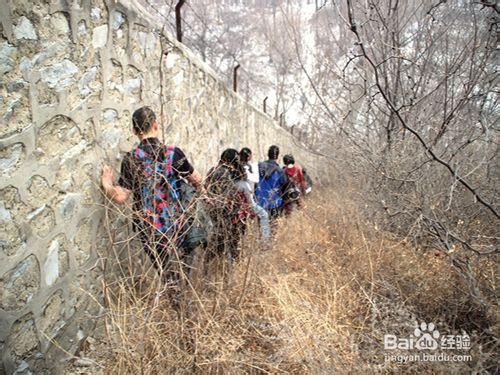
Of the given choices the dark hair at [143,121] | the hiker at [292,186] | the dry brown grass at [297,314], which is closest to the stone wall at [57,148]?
the dark hair at [143,121]

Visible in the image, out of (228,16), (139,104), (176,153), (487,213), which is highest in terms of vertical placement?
(228,16)

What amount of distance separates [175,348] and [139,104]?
1.86 meters

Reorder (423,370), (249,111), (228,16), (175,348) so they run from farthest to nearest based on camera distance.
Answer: (228,16) → (249,111) → (175,348) → (423,370)

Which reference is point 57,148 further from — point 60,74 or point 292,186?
point 292,186

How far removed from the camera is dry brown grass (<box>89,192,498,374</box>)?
1.75 m

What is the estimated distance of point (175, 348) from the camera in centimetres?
188

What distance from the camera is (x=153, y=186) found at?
1.98m

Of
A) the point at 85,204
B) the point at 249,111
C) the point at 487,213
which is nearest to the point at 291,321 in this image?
the point at 85,204

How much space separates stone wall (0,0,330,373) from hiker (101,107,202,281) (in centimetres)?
17

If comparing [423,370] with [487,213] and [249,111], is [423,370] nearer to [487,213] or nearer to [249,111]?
[487,213]

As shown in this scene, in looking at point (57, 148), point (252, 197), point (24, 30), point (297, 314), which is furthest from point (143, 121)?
point (297, 314)

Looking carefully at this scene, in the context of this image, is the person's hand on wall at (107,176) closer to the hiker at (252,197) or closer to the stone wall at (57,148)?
the stone wall at (57,148)

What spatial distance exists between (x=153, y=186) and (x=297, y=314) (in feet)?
3.68

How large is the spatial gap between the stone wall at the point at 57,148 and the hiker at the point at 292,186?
2.46 m
